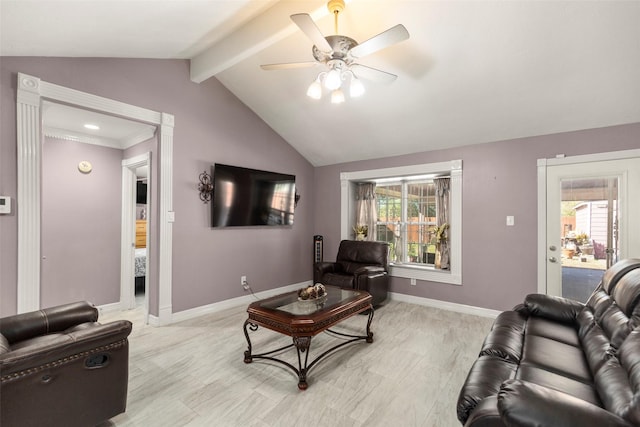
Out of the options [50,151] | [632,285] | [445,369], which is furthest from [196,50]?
[632,285]

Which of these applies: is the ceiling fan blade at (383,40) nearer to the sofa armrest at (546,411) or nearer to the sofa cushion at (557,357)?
the sofa armrest at (546,411)

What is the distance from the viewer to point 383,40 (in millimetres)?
2029

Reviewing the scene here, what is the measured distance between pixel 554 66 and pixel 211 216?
4127 millimetres

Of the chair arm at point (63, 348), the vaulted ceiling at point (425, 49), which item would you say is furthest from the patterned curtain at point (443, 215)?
the chair arm at point (63, 348)

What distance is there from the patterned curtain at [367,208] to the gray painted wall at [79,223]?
3.87 meters

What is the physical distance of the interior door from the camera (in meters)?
3.07

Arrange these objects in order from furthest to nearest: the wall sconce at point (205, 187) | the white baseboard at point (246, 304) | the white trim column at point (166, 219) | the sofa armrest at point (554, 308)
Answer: the wall sconce at point (205, 187) < the white baseboard at point (246, 304) < the white trim column at point (166, 219) < the sofa armrest at point (554, 308)

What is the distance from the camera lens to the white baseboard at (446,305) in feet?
12.7

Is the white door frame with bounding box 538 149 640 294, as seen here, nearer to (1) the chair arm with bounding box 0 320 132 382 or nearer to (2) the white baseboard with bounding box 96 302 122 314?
(1) the chair arm with bounding box 0 320 132 382

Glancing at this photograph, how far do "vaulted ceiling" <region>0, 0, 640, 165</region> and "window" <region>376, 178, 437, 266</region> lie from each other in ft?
3.43

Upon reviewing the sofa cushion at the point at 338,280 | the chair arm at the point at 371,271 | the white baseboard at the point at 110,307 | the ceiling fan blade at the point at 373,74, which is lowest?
the white baseboard at the point at 110,307

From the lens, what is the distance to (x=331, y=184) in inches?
215

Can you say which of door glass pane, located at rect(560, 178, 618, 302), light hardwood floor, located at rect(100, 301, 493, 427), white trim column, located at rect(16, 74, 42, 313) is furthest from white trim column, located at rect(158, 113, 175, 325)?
door glass pane, located at rect(560, 178, 618, 302)

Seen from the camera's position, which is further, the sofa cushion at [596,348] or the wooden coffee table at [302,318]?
the wooden coffee table at [302,318]
